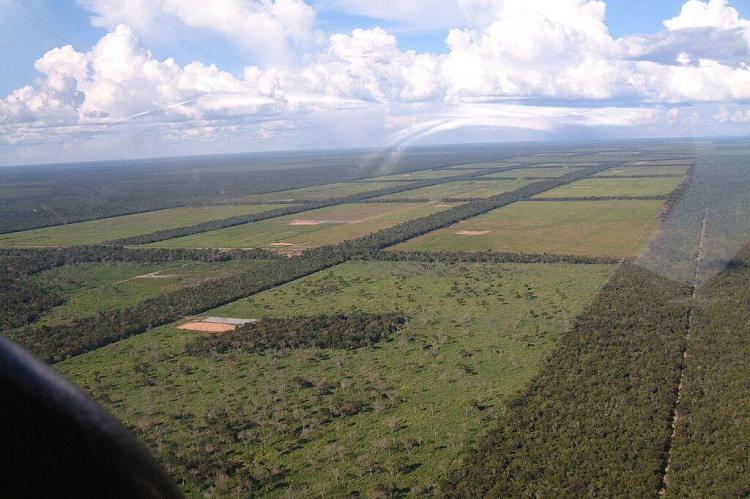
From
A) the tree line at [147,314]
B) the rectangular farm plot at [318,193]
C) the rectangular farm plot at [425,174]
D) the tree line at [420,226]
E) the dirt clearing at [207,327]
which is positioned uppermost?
the rectangular farm plot at [425,174]

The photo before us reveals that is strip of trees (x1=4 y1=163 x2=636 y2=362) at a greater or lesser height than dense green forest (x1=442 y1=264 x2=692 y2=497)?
greater

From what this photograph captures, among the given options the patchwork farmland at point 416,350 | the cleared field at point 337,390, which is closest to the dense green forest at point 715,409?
the patchwork farmland at point 416,350

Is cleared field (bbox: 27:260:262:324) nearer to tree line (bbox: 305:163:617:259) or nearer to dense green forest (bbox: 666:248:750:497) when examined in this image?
tree line (bbox: 305:163:617:259)

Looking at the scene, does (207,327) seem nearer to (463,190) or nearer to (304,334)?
(304,334)

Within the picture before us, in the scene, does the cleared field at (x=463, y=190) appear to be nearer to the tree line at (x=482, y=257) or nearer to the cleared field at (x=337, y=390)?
the tree line at (x=482, y=257)

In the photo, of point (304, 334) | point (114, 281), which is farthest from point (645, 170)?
point (304, 334)

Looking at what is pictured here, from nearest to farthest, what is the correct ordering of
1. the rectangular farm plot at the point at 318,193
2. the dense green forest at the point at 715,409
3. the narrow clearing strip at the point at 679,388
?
the dense green forest at the point at 715,409 → the narrow clearing strip at the point at 679,388 → the rectangular farm plot at the point at 318,193

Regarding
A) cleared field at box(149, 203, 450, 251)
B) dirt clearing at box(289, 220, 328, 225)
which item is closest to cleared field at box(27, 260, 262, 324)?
cleared field at box(149, 203, 450, 251)

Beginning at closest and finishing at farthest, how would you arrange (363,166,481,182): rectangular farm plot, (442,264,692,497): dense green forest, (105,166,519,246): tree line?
(442,264,692,497): dense green forest < (105,166,519,246): tree line < (363,166,481,182): rectangular farm plot
